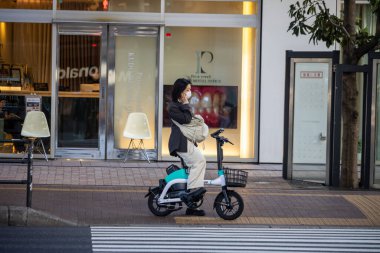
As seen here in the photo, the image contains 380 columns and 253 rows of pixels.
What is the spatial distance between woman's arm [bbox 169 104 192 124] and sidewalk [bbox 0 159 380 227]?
140 centimetres

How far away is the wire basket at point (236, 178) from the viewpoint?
12117 mm

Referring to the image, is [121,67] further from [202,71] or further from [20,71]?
[20,71]

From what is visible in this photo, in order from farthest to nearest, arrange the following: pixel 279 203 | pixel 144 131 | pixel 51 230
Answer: pixel 144 131 < pixel 279 203 < pixel 51 230

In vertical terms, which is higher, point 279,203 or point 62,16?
point 62,16

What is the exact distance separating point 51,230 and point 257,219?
2.97 meters

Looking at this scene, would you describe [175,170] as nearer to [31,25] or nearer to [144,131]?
[144,131]

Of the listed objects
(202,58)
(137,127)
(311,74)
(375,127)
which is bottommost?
(137,127)

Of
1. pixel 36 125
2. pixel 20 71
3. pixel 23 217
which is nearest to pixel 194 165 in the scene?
pixel 23 217

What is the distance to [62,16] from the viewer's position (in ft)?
61.0

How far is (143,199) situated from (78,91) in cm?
551

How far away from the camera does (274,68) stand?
61.9ft

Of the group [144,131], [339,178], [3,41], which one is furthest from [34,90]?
[339,178]

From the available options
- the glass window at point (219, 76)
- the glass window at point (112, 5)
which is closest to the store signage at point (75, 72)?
the glass window at point (112, 5)

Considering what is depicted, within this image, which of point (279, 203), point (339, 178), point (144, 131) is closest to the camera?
point (279, 203)
